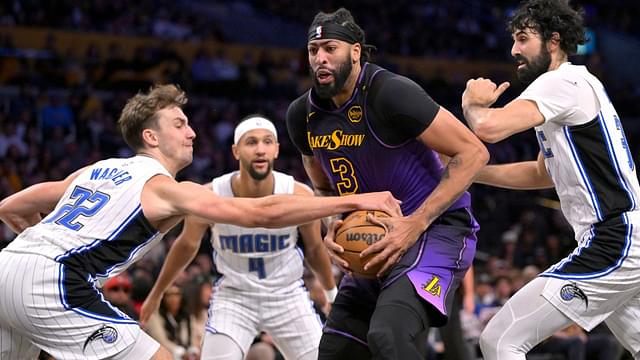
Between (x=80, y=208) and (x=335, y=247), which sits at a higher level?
(x=80, y=208)

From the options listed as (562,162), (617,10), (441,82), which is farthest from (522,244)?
(617,10)

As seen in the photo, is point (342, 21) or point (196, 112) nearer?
point (342, 21)

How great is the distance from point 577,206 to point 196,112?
12.6m

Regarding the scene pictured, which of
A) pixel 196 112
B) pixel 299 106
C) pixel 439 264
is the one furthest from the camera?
pixel 196 112

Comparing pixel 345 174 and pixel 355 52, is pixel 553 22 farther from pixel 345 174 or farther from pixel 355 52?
pixel 345 174

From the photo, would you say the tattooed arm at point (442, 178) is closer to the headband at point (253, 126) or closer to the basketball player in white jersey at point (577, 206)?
the basketball player in white jersey at point (577, 206)

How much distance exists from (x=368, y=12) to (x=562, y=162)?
70.3 ft

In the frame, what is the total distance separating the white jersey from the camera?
16.9ft

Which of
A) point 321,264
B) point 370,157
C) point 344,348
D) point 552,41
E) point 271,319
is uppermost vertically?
point 552,41

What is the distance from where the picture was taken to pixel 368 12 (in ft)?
85.8

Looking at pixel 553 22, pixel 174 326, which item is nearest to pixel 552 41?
pixel 553 22

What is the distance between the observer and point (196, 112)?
17141 millimetres

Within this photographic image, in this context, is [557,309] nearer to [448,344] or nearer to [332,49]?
[332,49]

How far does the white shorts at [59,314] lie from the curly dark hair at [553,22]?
2926 millimetres
